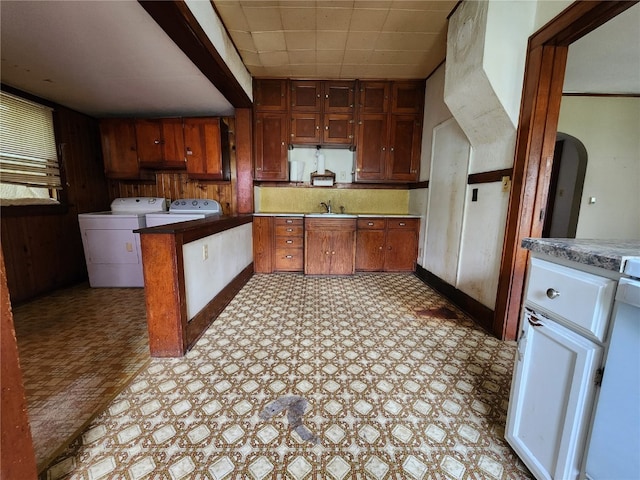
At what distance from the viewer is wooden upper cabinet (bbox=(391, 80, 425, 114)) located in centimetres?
347

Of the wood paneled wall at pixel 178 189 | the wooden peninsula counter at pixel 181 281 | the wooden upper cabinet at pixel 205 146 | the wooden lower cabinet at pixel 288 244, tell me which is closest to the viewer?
the wooden peninsula counter at pixel 181 281

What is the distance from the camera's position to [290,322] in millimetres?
2238

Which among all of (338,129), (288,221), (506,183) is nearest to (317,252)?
(288,221)

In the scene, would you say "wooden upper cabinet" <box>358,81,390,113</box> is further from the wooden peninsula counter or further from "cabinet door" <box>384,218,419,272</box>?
the wooden peninsula counter

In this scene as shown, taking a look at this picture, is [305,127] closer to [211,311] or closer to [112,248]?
[211,311]

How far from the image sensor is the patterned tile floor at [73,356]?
1245 millimetres

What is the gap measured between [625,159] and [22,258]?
23.2 ft

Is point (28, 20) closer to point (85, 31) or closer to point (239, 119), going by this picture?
point (85, 31)

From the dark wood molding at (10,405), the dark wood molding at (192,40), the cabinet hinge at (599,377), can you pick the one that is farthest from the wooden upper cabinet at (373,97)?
the dark wood molding at (10,405)

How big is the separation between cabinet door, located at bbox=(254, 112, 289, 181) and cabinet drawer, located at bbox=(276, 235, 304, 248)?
88 cm

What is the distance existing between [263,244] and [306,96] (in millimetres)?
2144

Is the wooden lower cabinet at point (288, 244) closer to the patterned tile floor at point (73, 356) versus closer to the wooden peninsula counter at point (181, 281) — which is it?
the wooden peninsula counter at point (181, 281)

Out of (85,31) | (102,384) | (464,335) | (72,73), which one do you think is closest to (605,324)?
(464,335)

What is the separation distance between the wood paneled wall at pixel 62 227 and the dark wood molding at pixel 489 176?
467cm
